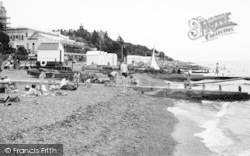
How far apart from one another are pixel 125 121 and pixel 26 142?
6979 mm

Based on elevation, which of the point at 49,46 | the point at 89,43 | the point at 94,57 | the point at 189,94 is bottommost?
the point at 189,94

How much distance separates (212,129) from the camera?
55.2ft

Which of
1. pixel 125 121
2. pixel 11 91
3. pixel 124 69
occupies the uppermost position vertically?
pixel 124 69

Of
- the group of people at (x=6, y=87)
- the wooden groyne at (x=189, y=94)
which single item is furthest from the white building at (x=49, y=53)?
the group of people at (x=6, y=87)

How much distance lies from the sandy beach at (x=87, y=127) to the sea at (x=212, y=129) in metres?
0.76

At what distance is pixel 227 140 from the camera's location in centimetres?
1470

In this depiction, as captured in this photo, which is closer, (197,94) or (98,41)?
(197,94)

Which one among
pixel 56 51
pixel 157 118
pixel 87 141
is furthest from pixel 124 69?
pixel 56 51

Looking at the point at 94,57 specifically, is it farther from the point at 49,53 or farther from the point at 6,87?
the point at 6,87

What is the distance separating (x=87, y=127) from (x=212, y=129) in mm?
8320

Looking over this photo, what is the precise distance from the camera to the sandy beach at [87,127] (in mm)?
9645

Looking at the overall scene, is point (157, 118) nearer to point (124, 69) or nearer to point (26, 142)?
point (124, 69)

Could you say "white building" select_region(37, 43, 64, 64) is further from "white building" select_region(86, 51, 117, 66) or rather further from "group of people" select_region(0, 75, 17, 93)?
"group of people" select_region(0, 75, 17, 93)

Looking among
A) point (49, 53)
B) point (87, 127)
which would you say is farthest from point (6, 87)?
point (49, 53)
